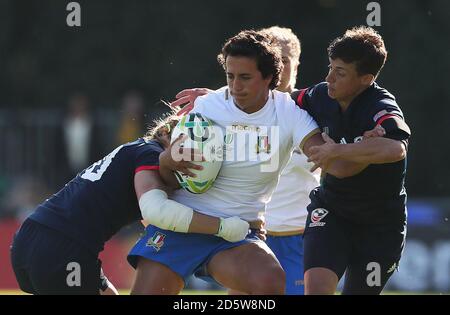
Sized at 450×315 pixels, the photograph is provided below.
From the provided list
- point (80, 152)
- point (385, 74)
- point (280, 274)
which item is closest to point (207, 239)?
point (280, 274)

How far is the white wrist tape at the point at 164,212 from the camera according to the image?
5574 millimetres

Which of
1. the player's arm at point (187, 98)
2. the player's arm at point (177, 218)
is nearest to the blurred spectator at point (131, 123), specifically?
the player's arm at point (187, 98)

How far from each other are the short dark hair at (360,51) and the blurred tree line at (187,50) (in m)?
9.68

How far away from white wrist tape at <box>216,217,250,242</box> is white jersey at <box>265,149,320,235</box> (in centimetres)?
152

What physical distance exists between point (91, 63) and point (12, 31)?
145 centimetres

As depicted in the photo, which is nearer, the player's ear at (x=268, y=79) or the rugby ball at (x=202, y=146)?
the rugby ball at (x=202, y=146)

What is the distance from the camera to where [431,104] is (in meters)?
16.4

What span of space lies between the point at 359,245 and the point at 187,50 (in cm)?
1127

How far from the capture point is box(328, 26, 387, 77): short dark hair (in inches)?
237

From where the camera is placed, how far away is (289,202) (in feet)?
23.6

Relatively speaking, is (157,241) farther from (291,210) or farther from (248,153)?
(291,210)

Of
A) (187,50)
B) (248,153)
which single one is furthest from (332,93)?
(187,50)

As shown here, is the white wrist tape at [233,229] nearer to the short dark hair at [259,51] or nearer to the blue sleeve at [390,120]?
the short dark hair at [259,51]

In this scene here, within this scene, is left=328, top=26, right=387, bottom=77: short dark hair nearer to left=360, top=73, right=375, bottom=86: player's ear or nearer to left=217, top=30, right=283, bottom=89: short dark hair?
left=360, top=73, right=375, bottom=86: player's ear
